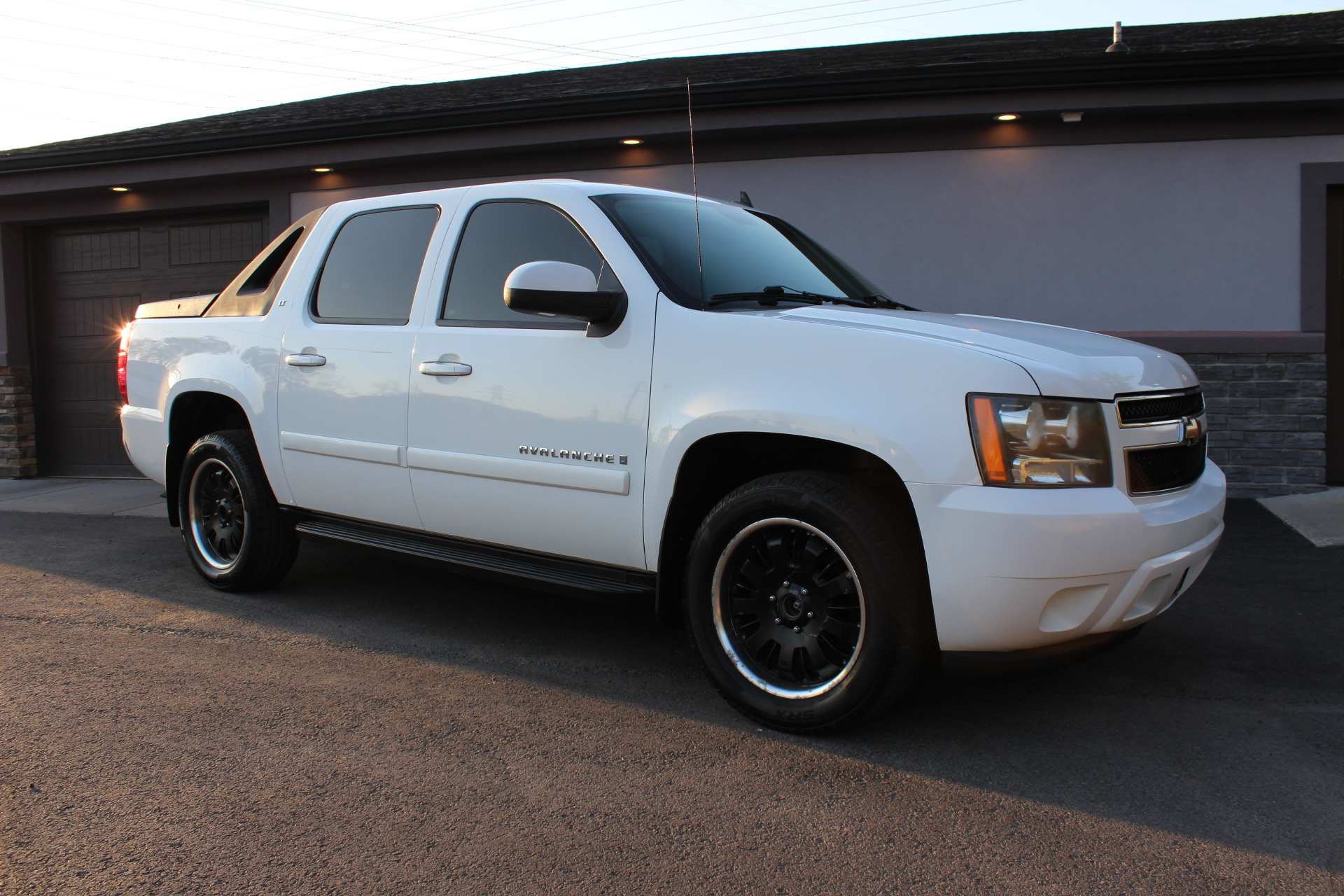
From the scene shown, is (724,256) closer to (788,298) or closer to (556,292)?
(788,298)

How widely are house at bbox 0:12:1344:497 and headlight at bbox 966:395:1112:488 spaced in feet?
17.9

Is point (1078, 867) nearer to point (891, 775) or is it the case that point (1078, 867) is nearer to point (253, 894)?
point (891, 775)

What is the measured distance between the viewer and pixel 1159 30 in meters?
10.7

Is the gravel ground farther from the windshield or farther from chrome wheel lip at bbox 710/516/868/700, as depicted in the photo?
the windshield

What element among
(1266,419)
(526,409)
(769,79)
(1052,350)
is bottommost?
(1266,419)

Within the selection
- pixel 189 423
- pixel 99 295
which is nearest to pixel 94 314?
pixel 99 295

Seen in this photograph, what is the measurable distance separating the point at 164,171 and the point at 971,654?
9.68 metres

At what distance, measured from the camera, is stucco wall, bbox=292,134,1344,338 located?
770cm

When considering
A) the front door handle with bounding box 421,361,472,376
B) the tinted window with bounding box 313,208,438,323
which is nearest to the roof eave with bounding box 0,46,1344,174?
the tinted window with bounding box 313,208,438,323

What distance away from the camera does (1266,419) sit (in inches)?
300

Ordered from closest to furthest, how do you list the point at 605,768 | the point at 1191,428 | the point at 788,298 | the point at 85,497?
1. the point at 605,768
2. the point at 1191,428
3. the point at 788,298
4. the point at 85,497

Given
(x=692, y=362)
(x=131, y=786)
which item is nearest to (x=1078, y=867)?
(x=692, y=362)

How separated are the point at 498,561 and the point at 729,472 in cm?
104

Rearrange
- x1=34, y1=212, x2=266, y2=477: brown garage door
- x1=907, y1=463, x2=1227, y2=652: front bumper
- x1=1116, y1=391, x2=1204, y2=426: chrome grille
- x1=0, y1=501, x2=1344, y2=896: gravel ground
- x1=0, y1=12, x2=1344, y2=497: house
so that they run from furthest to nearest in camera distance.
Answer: x1=34, y1=212, x2=266, y2=477: brown garage door, x1=0, y1=12, x2=1344, y2=497: house, x1=1116, y1=391, x2=1204, y2=426: chrome grille, x1=907, y1=463, x2=1227, y2=652: front bumper, x1=0, y1=501, x2=1344, y2=896: gravel ground
